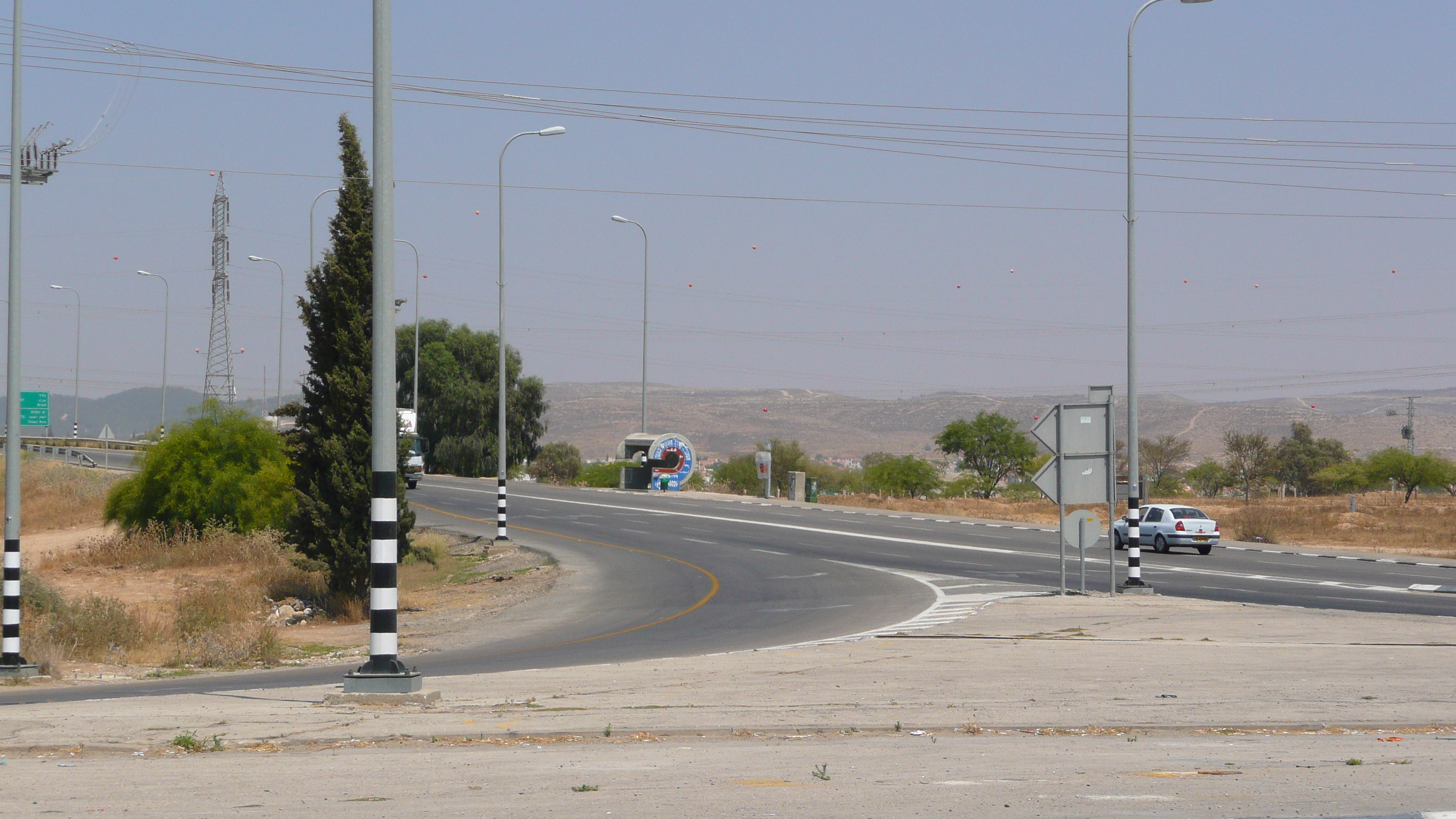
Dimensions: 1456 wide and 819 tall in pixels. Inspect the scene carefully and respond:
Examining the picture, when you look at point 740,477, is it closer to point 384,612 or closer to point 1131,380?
point 1131,380

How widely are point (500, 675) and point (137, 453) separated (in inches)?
1468

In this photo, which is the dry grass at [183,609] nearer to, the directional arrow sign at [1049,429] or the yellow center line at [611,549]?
the yellow center line at [611,549]

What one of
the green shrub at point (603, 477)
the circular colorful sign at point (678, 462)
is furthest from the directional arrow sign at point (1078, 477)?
the green shrub at point (603, 477)

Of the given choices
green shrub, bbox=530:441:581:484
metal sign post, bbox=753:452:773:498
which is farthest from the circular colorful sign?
green shrub, bbox=530:441:581:484

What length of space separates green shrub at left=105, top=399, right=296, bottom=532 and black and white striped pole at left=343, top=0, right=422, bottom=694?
28.7 meters

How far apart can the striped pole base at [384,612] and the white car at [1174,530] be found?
28983mm

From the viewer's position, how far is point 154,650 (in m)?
19.6

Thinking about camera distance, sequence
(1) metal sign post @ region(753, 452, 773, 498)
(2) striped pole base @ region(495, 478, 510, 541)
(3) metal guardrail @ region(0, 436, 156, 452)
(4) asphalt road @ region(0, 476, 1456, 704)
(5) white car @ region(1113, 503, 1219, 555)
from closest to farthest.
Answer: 1. (4) asphalt road @ region(0, 476, 1456, 704)
2. (5) white car @ region(1113, 503, 1219, 555)
3. (2) striped pole base @ region(495, 478, 510, 541)
4. (1) metal sign post @ region(753, 452, 773, 498)
5. (3) metal guardrail @ region(0, 436, 156, 452)

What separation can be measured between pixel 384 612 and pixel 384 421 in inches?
70.8

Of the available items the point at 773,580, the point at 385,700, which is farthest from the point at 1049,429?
the point at 385,700

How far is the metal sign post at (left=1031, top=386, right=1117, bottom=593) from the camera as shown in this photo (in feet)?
72.9

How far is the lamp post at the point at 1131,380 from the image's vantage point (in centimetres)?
2398

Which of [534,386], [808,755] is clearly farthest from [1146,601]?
[534,386]

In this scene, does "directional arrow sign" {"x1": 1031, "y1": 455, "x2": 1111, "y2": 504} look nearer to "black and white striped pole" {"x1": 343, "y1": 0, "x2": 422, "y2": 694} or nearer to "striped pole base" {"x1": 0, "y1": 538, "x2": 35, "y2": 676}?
"black and white striped pole" {"x1": 343, "y1": 0, "x2": 422, "y2": 694}
